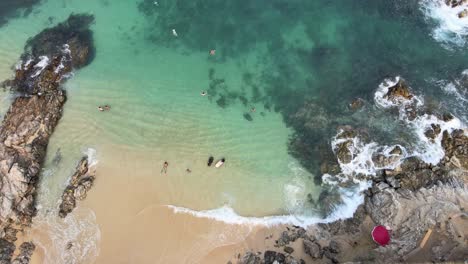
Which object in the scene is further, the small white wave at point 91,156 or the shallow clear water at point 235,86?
the small white wave at point 91,156

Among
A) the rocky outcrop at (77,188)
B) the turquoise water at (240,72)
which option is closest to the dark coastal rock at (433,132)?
the turquoise water at (240,72)

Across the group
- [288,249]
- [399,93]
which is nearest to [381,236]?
[288,249]

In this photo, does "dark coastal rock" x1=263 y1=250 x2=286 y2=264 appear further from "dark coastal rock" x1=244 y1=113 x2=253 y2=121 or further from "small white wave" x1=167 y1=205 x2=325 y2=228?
"dark coastal rock" x1=244 y1=113 x2=253 y2=121

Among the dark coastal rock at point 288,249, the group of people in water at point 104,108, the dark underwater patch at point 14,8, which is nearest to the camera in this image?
the dark coastal rock at point 288,249

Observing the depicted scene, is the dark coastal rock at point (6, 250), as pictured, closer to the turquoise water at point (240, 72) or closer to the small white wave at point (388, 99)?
the turquoise water at point (240, 72)

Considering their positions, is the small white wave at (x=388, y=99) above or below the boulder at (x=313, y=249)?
above

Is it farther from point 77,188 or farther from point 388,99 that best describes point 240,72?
point 77,188
